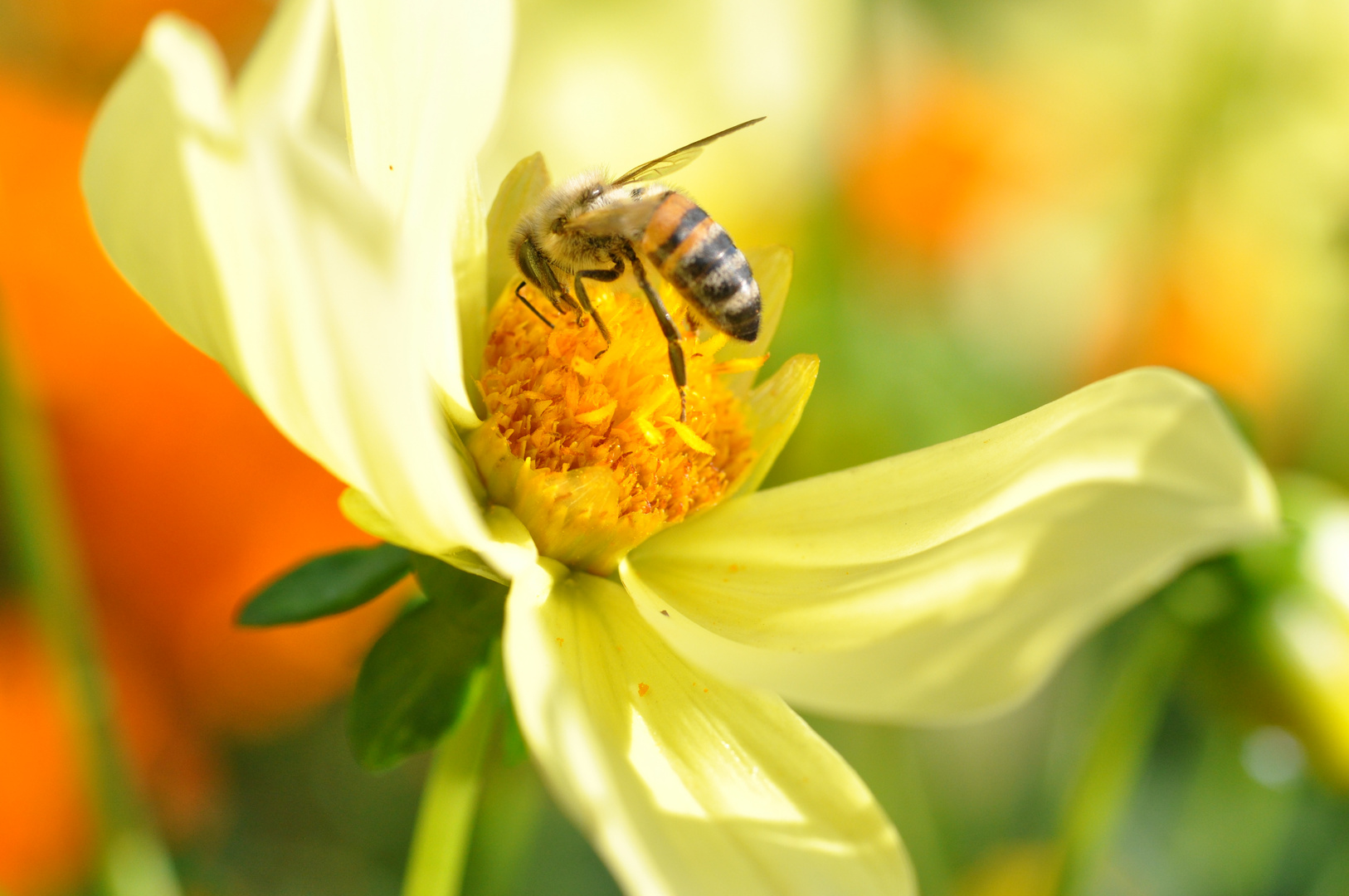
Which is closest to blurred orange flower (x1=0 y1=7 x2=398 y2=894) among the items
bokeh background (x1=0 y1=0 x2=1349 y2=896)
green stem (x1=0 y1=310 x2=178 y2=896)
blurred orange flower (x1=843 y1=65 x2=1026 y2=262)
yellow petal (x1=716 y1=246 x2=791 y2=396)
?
bokeh background (x1=0 y1=0 x2=1349 y2=896)

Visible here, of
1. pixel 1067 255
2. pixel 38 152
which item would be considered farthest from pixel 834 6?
pixel 38 152

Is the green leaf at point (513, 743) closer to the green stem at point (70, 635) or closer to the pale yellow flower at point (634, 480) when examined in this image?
the pale yellow flower at point (634, 480)

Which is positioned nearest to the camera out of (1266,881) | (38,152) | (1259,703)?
(1259,703)

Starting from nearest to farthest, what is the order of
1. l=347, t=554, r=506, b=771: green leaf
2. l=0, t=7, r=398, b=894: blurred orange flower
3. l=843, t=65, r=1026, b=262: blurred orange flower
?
1. l=347, t=554, r=506, b=771: green leaf
2. l=0, t=7, r=398, b=894: blurred orange flower
3. l=843, t=65, r=1026, b=262: blurred orange flower

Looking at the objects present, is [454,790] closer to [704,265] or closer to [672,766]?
[672,766]

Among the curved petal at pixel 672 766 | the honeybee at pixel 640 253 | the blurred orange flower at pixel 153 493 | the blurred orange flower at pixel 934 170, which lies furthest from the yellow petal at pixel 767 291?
the blurred orange flower at pixel 934 170

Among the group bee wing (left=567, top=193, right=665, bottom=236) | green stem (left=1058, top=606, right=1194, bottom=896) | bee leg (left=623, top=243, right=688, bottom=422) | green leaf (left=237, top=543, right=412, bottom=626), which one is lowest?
green stem (left=1058, top=606, right=1194, bottom=896)

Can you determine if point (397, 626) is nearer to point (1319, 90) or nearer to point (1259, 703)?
point (1259, 703)

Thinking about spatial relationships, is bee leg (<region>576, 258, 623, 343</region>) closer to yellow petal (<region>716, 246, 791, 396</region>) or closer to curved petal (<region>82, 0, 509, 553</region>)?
yellow petal (<region>716, 246, 791, 396</region>)
